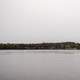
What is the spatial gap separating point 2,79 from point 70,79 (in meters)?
4.51

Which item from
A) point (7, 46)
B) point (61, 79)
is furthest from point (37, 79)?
point (7, 46)

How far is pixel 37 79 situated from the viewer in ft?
48.3

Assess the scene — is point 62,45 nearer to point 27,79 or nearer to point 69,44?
point 69,44

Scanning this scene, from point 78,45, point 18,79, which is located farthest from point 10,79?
point 78,45

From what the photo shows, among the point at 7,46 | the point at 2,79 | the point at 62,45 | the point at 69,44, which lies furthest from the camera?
the point at 7,46

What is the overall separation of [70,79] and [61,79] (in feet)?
1.98

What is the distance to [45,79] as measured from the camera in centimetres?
1464

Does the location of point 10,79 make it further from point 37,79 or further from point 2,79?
point 37,79

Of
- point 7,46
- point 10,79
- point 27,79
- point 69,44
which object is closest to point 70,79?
point 27,79

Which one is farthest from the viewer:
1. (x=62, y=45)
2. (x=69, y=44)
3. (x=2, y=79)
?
(x=62, y=45)

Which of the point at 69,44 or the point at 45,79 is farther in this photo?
the point at 69,44

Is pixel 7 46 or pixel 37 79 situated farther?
pixel 7 46

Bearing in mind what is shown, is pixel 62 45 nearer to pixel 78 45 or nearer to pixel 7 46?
pixel 78 45

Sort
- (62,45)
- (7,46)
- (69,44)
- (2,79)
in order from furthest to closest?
(7,46) → (62,45) → (69,44) → (2,79)
